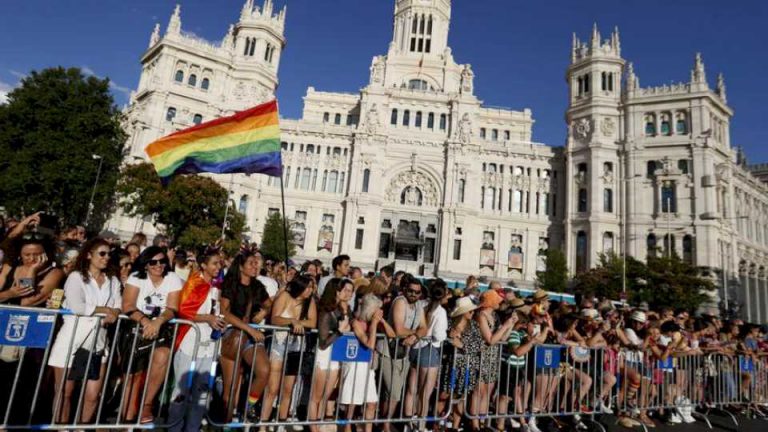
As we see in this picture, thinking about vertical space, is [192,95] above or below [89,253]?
above

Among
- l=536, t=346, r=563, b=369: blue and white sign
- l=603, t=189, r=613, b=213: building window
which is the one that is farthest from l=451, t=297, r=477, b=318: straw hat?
l=603, t=189, r=613, b=213: building window

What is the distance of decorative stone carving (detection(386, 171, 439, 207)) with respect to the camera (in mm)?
48312

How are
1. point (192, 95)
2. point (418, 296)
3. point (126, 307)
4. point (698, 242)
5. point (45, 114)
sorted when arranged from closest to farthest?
1. point (126, 307)
2. point (418, 296)
3. point (45, 114)
4. point (698, 242)
5. point (192, 95)

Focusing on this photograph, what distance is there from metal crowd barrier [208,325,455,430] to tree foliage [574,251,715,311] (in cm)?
3064

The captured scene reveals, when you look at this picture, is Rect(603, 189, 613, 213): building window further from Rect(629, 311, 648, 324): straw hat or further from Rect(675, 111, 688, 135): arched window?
Rect(629, 311, 648, 324): straw hat

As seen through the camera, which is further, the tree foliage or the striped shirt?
the tree foliage

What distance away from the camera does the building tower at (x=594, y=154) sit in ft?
143

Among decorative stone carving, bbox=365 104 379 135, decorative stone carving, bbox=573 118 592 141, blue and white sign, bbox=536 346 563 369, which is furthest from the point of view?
decorative stone carving, bbox=365 104 379 135

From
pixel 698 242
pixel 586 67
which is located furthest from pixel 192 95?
pixel 698 242

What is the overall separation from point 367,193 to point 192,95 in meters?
21.1

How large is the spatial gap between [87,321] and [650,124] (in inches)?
2060

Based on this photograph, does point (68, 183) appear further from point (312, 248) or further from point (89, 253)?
point (89, 253)

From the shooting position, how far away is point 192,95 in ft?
148

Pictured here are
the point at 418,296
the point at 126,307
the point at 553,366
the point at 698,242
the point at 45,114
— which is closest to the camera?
the point at 126,307
